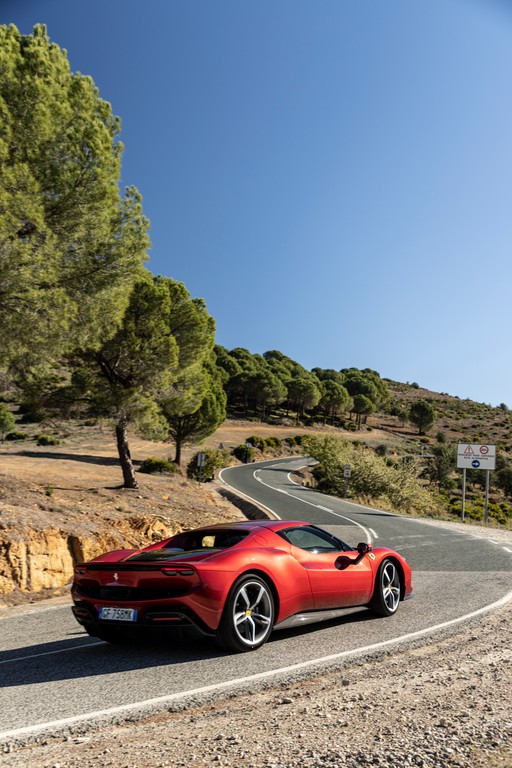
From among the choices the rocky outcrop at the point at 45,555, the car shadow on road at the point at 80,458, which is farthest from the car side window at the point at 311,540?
the car shadow on road at the point at 80,458

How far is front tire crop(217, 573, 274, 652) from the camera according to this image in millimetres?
4875

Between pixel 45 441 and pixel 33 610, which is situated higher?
pixel 45 441

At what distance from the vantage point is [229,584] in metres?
4.90

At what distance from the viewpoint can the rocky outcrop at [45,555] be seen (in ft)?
32.7

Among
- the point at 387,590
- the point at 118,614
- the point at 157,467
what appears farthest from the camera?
the point at 157,467

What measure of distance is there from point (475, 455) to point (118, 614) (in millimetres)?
29250

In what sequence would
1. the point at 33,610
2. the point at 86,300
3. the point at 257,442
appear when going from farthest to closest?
the point at 257,442 → the point at 86,300 → the point at 33,610

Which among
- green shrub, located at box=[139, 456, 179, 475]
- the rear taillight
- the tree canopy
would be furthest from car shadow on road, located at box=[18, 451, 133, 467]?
the rear taillight

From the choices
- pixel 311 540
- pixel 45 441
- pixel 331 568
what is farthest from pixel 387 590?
pixel 45 441

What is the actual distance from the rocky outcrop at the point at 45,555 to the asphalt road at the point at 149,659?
5.12 ft

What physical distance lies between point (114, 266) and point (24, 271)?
300 cm

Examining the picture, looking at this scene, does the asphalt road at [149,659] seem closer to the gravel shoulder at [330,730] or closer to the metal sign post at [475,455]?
the gravel shoulder at [330,730]

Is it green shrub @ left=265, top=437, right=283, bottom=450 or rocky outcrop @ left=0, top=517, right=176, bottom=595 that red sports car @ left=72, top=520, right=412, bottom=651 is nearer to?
rocky outcrop @ left=0, top=517, right=176, bottom=595

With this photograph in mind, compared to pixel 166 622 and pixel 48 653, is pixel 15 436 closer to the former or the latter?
pixel 48 653
